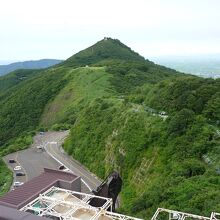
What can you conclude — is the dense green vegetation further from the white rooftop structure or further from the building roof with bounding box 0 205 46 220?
the building roof with bounding box 0 205 46 220

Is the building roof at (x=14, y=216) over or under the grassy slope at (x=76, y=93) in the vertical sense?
over

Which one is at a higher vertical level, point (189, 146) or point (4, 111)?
point (189, 146)

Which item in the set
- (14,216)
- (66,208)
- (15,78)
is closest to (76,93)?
(66,208)

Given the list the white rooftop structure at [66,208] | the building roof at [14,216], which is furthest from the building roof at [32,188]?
the building roof at [14,216]

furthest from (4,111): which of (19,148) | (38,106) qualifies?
(19,148)

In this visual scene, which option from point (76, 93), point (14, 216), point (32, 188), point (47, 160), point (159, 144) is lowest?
point (47, 160)

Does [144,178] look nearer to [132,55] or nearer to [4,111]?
[4,111]

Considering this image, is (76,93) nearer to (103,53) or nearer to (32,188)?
(103,53)

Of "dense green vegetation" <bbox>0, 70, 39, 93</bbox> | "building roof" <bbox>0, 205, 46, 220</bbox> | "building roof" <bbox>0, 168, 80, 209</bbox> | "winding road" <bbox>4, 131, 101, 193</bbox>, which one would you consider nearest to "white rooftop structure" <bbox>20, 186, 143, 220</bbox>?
"building roof" <bbox>0, 168, 80, 209</bbox>

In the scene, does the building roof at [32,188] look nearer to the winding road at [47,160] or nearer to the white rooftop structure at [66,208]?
the white rooftop structure at [66,208]
